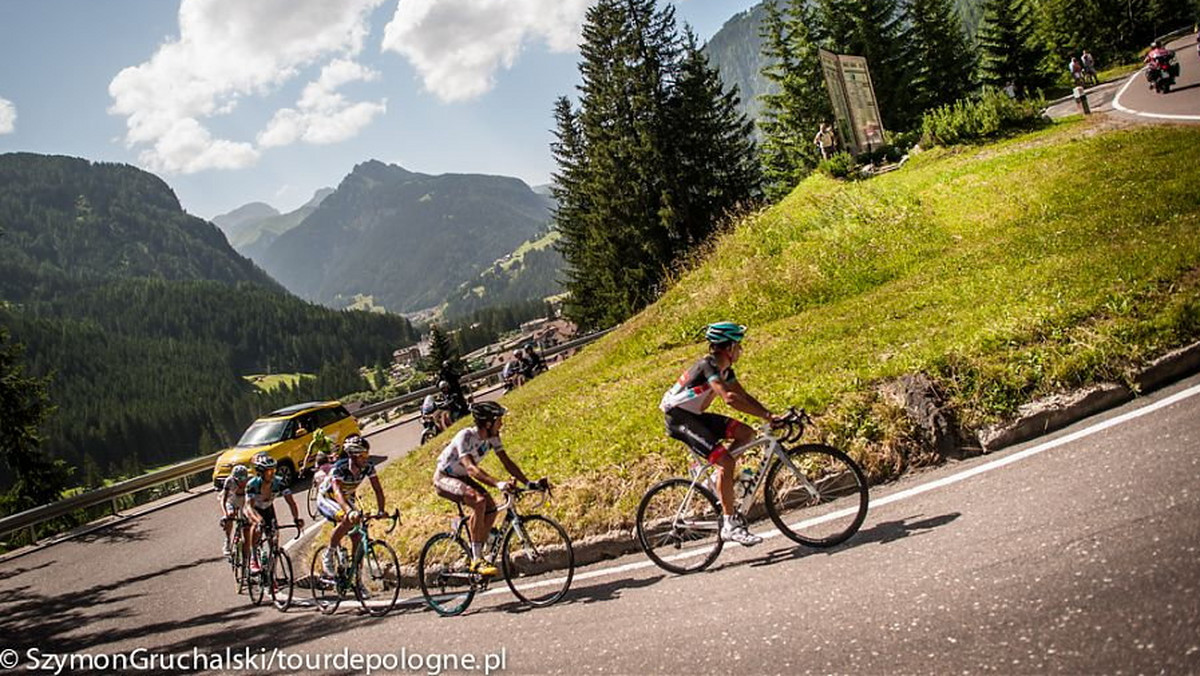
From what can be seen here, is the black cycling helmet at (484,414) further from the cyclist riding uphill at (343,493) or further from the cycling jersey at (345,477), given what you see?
the cycling jersey at (345,477)

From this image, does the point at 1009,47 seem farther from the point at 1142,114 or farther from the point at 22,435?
the point at 22,435

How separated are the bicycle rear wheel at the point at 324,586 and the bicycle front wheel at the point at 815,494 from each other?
6.31 metres

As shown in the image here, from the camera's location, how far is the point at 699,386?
21.2 feet

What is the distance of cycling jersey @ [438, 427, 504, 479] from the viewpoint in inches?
289

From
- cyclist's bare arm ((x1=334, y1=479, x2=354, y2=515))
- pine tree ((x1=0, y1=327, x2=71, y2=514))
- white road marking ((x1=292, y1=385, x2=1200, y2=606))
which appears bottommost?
white road marking ((x1=292, y1=385, x2=1200, y2=606))

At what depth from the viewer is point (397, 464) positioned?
15.9m

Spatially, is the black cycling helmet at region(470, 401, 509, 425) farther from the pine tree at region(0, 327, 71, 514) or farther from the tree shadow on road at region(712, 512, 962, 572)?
the pine tree at region(0, 327, 71, 514)

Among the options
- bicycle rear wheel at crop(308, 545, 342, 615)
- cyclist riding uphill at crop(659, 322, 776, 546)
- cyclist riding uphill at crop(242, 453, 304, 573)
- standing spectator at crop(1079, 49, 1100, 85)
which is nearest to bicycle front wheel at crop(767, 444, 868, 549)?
cyclist riding uphill at crop(659, 322, 776, 546)

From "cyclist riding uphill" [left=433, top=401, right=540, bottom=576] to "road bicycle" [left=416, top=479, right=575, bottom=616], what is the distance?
0.41 ft

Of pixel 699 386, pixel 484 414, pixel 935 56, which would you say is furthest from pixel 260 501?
pixel 935 56

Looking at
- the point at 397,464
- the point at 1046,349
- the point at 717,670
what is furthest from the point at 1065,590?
the point at 397,464

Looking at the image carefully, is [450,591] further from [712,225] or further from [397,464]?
[712,225]

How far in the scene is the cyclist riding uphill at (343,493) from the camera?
889 cm

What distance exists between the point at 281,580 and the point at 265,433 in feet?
31.5
